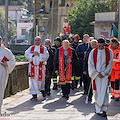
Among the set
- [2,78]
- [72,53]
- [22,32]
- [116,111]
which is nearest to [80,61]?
[72,53]

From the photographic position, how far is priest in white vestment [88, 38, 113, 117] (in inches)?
407

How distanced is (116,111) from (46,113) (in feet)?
5.82

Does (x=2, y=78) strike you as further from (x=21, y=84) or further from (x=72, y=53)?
(x=21, y=84)

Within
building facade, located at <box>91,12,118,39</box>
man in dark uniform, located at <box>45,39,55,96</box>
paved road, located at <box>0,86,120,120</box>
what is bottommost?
paved road, located at <box>0,86,120,120</box>

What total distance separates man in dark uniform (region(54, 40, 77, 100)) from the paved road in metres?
0.51

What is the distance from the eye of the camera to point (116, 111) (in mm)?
10914

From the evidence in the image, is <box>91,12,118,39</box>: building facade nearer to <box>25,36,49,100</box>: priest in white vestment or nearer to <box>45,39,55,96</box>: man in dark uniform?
<box>45,39,55,96</box>: man in dark uniform

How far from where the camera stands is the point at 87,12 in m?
50.7

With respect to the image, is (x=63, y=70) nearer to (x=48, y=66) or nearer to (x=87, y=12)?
(x=48, y=66)

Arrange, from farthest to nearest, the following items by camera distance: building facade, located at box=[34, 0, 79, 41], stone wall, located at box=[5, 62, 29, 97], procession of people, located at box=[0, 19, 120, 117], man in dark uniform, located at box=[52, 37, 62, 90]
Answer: building facade, located at box=[34, 0, 79, 41] < man in dark uniform, located at box=[52, 37, 62, 90] < stone wall, located at box=[5, 62, 29, 97] < procession of people, located at box=[0, 19, 120, 117]

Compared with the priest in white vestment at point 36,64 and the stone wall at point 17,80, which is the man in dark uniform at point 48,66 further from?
the stone wall at point 17,80

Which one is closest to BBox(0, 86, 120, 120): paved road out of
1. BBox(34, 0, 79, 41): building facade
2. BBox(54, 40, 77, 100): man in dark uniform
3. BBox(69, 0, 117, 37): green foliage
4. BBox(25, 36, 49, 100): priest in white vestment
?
BBox(25, 36, 49, 100): priest in white vestment

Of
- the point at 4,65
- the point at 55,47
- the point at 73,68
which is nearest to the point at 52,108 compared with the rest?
the point at 4,65

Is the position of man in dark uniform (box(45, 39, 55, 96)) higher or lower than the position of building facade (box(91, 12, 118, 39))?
lower
